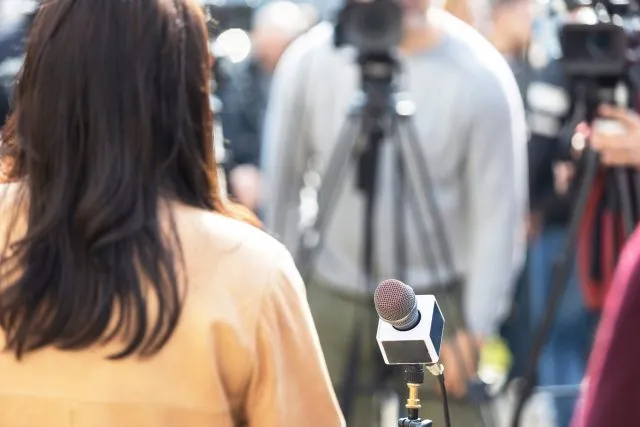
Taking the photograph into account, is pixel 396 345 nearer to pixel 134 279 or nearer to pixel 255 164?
pixel 134 279

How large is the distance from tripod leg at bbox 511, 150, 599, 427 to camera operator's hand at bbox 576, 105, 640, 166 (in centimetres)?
5

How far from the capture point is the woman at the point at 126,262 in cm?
217

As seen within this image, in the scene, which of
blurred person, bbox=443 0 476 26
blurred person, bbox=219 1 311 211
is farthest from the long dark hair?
blurred person, bbox=443 0 476 26

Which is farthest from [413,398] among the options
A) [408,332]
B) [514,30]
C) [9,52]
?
[514,30]

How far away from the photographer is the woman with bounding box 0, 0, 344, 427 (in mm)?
2170

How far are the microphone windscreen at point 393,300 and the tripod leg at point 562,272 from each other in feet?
6.55

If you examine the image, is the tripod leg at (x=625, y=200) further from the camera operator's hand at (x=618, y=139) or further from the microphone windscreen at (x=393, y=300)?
the microphone windscreen at (x=393, y=300)

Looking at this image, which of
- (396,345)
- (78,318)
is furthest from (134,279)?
(396,345)

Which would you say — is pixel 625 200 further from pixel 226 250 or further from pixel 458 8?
pixel 458 8

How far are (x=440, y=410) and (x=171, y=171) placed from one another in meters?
1.93

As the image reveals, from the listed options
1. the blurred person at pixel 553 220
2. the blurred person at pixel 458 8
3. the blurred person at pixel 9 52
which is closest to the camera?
the blurred person at pixel 9 52

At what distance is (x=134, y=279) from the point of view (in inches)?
85.7

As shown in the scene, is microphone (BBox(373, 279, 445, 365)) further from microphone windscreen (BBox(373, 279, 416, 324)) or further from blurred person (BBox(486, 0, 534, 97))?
blurred person (BBox(486, 0, 534, 97))

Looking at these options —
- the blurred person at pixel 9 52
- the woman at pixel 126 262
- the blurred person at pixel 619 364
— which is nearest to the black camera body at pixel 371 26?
the blurred person at pixel 9 52
